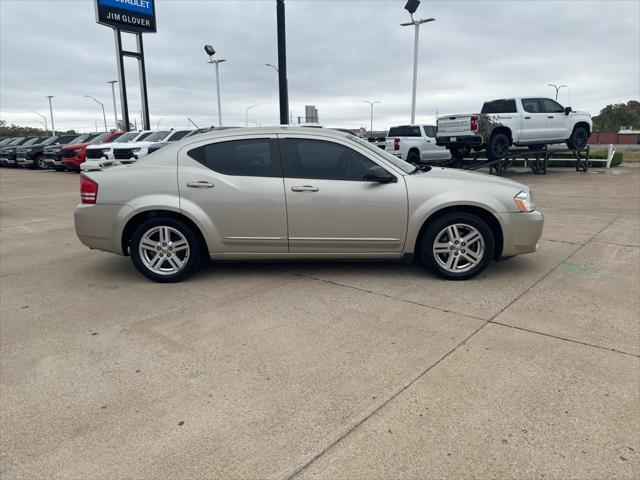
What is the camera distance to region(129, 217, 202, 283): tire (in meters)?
4.95

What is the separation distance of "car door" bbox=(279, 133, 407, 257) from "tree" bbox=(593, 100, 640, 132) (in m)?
113

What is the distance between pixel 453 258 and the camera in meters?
4.96

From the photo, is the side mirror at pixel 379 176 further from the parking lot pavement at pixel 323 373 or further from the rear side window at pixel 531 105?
the rear side window at pixel 531 105

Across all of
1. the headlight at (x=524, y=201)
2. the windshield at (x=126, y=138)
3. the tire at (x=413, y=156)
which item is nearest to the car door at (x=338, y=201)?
the headlight at (x=524, y=201)

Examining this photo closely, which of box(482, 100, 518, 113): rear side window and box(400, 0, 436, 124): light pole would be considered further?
box(400, 0, 436, 124): light pole

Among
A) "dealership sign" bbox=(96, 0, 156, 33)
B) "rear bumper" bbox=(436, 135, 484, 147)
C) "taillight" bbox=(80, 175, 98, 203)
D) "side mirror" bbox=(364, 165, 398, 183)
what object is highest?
"dealership sign" bbox=(96, 0, 156, 33)

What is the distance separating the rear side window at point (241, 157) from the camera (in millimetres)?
4945

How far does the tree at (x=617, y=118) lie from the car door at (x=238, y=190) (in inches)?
4454

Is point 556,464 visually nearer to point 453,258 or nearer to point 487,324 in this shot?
point 487,324

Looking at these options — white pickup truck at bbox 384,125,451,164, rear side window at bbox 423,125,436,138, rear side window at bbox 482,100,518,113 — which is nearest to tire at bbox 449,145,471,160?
rear side window at bbox 482,100,518,113

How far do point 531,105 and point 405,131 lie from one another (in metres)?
5.27

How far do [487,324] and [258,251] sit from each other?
2.38 meters

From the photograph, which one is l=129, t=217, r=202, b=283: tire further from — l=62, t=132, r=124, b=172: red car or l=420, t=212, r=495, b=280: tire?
l=62, t=132, r=124, b=172: red car

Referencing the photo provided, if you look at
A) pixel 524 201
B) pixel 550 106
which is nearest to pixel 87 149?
pixel 550 106
